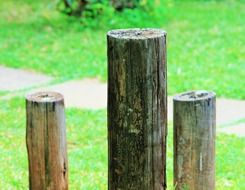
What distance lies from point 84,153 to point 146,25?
18.5ft

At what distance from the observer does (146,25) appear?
38.7 ft

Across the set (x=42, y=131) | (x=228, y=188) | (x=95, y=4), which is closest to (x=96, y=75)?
(x=95, y=4)

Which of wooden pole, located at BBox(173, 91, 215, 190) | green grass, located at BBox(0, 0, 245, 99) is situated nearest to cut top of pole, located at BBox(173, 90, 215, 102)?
wooden pole, located at BBox(173, 91, 215, 190)

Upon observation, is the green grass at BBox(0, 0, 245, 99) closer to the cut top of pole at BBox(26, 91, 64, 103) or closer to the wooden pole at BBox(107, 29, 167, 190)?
the cut top of pole at BBox(26, 91, 64, 103)

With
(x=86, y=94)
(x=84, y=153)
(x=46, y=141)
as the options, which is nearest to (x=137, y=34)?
(x=46, y=141)

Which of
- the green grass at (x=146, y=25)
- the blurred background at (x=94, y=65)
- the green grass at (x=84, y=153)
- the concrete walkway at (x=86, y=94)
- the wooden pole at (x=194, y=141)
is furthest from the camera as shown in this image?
the green grass at (x=146, y=25)

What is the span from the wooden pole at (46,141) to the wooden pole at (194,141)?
25.1 inches

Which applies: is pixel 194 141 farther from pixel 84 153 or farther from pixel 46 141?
pixel 84 153

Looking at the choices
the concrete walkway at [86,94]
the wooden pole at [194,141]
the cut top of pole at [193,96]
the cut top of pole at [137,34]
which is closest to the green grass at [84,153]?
the concrete walkway at [86,94]

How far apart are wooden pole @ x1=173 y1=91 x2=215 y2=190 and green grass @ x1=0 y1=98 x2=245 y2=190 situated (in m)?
0.76

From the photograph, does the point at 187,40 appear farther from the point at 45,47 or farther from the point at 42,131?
the point at 42,131

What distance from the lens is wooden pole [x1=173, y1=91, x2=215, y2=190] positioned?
451cm

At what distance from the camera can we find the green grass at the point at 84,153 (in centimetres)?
559

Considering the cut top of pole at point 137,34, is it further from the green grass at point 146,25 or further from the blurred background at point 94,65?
the green grass at point 146,25
